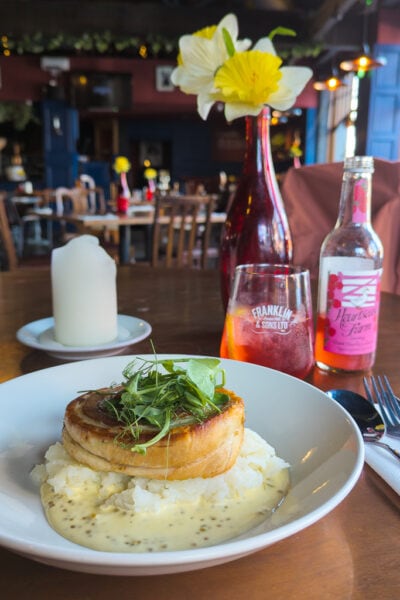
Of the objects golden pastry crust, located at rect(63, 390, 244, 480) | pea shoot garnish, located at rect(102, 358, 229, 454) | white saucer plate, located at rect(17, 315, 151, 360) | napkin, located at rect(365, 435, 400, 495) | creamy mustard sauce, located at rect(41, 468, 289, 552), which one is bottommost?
napkin, located at rect(365, 435, 400, 495)

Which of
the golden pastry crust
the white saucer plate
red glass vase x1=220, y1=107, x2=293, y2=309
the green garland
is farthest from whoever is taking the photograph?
the green garland

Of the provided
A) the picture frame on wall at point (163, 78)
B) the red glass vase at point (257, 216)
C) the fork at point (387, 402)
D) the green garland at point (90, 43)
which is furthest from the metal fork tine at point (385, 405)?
the picture frame on wall at point (163, 78)

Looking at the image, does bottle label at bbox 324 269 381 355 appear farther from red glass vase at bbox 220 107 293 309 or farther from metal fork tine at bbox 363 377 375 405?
red glass vase at bbox 220 107 293 309

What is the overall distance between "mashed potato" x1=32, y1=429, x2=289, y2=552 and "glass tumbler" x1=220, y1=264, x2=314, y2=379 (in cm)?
29

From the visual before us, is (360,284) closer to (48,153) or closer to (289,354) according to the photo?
(289,354)

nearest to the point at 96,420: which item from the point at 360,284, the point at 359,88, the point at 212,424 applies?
the point at 212,424

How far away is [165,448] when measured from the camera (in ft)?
1.52

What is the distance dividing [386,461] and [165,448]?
255 mm

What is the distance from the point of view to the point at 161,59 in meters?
10.1

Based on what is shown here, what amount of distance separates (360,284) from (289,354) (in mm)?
155

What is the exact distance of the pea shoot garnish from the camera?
19.1 inches

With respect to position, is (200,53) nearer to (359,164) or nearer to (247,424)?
(359,164)

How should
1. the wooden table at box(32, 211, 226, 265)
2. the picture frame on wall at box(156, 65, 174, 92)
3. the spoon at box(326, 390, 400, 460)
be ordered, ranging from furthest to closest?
the picture frame on wall at box(156, 65, 174, 92) → the wooden table at box(32, 211, 226, 265) → the spoon at box(326, 390, 400, 460)

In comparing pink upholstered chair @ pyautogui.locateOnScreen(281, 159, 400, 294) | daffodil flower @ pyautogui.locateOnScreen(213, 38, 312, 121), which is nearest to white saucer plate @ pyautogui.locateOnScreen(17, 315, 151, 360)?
daffodil flower @ pyautogui.locateOnScreen(213, 38, 312, 121)
